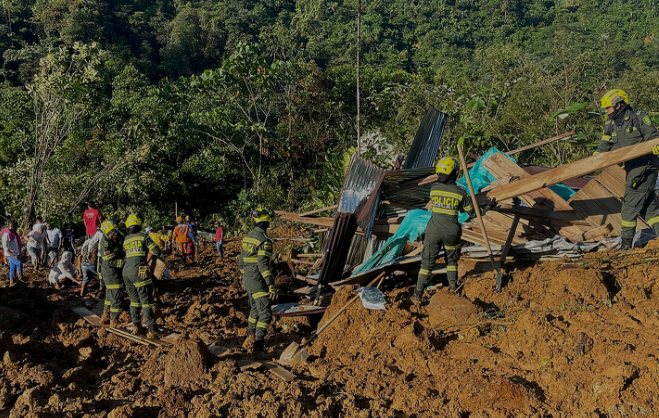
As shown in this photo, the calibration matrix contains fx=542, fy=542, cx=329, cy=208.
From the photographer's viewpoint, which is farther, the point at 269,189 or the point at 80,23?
the point at 80,23

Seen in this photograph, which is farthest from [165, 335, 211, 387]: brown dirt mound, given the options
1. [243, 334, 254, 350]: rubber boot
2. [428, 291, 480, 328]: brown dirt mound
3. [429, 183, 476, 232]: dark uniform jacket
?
[429, 183, 476, 232]: dark uniform jacket

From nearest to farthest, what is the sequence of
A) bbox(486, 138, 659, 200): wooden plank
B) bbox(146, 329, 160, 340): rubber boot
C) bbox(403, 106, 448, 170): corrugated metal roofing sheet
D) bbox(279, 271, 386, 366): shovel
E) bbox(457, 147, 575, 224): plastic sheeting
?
bbox(486, 138, 659, 200): wooden plank → bbox(279, 271, 386, 366): shovel → bbox(146, 329, 160, 340): rubber boot → bbox(457, 147, 575, 224): plastic sheeting → bbox(403, 106, 448, 170): corrugated metal roofing sheet

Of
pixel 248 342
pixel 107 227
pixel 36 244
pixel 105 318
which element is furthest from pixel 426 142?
pixel 36 244

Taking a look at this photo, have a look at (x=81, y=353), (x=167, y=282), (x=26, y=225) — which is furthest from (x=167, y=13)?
(x=81, y=353)

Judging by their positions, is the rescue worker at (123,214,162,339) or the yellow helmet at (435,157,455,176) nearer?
the yellow helmet at (435,157,455,176)

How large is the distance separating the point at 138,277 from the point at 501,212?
480 centimetres

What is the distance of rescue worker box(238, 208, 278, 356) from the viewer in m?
6.27

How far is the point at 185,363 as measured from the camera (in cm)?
524

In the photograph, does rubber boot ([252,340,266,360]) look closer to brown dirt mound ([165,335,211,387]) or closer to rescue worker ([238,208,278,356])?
rescue worker ([238,208,278,356])

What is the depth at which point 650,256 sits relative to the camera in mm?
5723

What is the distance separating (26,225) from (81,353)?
11411 millimetres

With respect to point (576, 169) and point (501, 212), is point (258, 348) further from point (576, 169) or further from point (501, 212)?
point (576, 169)

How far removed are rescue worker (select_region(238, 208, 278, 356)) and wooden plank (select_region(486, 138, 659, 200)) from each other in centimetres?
275

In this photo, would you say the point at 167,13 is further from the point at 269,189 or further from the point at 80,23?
the point at 269,189
